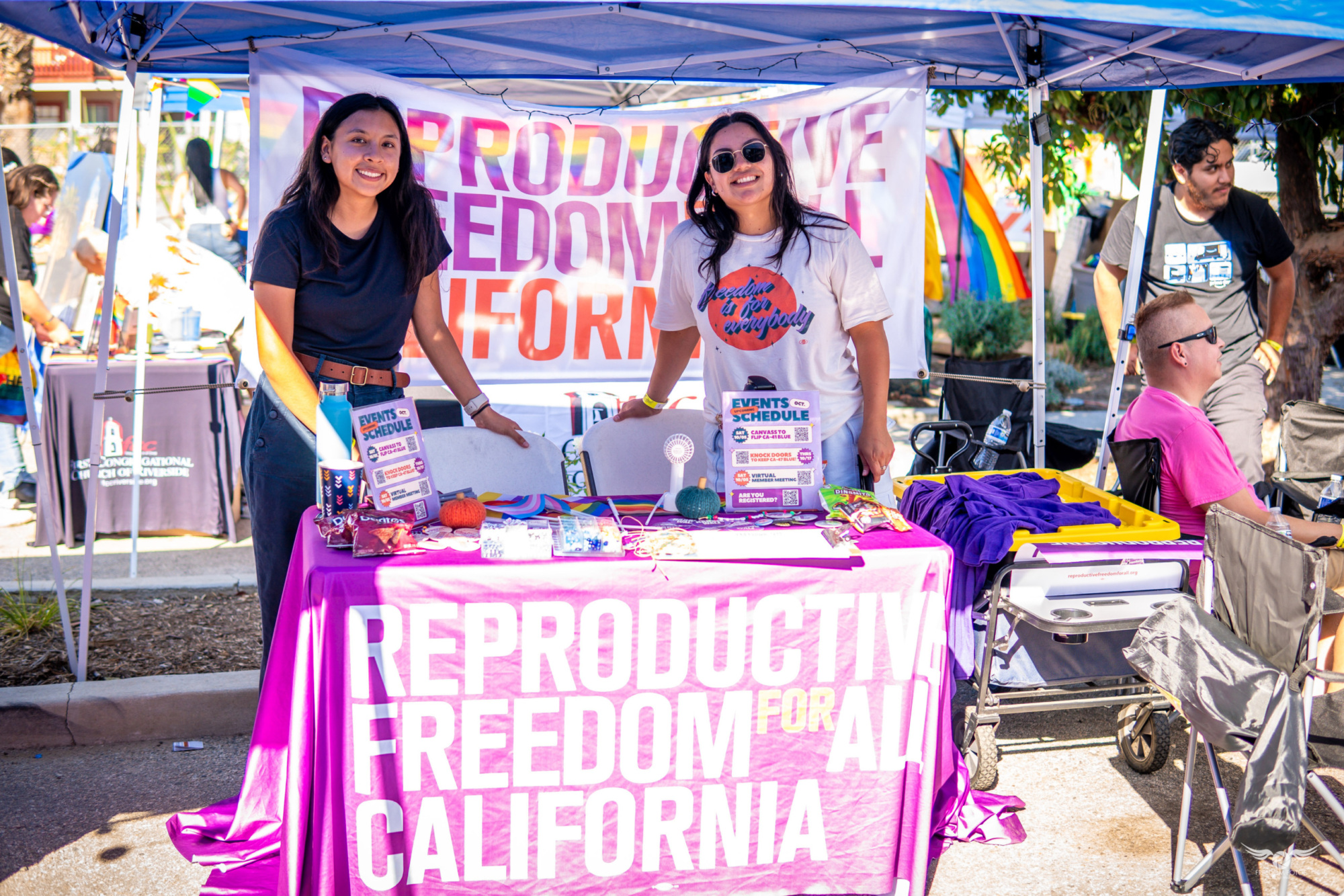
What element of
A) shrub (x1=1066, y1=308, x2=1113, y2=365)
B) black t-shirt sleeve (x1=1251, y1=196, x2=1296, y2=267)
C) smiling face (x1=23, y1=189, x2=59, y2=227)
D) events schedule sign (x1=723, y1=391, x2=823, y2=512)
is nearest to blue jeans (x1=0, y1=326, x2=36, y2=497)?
smiling face (x1=23, y1=189, x2=59, y2=227)

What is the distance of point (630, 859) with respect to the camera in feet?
7.86

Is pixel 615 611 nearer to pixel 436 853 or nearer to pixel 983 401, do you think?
pixel 436 853

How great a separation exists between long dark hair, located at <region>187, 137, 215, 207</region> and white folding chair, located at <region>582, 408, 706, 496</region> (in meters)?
7.48

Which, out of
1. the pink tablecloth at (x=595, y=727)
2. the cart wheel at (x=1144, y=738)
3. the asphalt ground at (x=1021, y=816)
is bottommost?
the asphalt ground at (x=1021, y=816)

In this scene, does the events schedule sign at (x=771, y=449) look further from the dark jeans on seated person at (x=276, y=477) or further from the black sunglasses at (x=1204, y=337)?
the black sunglasses at (x=1204, y=337)

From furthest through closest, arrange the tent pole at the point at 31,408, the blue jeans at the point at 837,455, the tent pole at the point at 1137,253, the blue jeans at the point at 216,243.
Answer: the blue jeans at the point at 216,243 < the tent pole at the point at 1137,253 < the tent pole at the point at 31,408 < the blue jeans at the point at 837,455

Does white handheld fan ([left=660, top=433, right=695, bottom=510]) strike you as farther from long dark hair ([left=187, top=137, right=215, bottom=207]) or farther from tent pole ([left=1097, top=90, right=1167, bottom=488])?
long dark hair ([left=187, top=137, right=215, bottom=207])

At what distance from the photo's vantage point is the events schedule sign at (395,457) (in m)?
2.37

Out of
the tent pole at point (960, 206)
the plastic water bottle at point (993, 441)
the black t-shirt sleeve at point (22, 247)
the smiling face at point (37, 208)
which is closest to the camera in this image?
the plastic water bottle at point (993, 441)

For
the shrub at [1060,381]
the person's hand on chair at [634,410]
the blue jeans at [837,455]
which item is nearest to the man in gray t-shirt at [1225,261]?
the blue jeans at [837,455]

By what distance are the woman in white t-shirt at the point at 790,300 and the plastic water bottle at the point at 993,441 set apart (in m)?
1.69

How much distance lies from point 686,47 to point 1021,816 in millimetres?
3000

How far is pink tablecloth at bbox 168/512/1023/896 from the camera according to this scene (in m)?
2.23

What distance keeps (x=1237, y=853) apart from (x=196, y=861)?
237 cm
